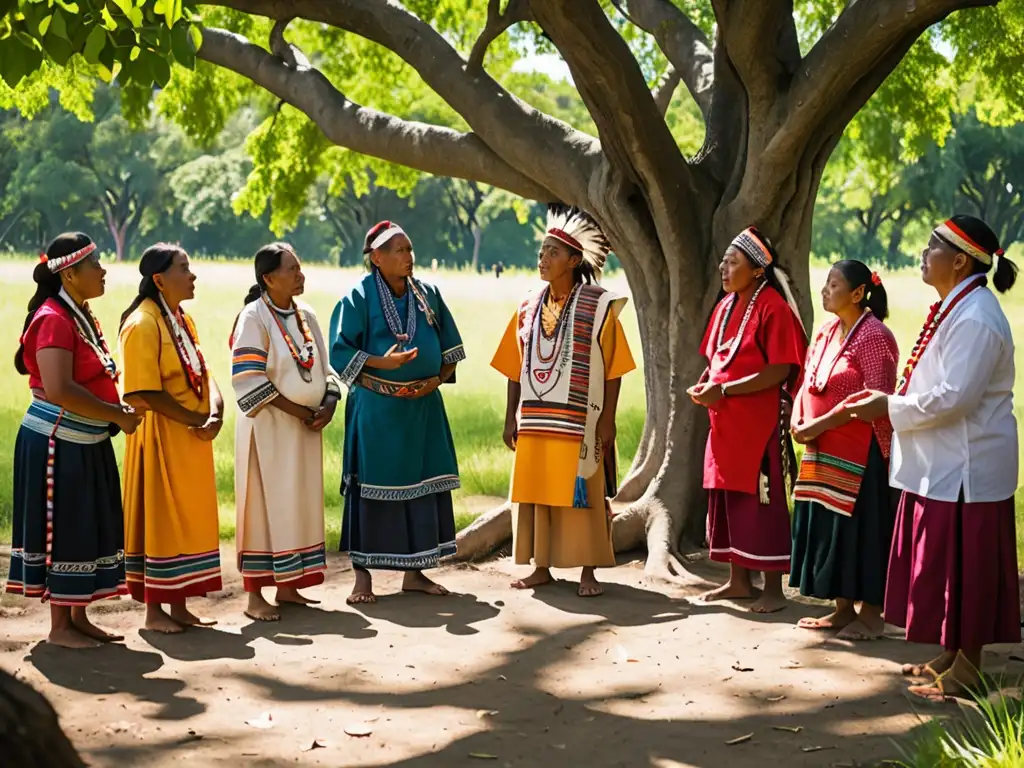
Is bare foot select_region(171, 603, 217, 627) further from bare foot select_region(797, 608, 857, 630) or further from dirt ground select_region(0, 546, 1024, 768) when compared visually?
bare foot select_region(797, 608, 857, 630)

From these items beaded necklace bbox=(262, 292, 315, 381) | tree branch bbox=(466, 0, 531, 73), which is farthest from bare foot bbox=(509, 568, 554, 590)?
tree branch bbox=(466, 0, 531, 73)

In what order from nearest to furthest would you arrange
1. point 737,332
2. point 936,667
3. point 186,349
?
point 936,667
point 186,349
point 737,332

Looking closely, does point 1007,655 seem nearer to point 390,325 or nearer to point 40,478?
point 390,325

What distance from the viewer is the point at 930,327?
18.4 feet

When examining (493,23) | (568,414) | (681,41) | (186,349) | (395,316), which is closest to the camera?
(186,349)

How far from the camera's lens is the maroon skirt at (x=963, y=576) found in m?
5.41

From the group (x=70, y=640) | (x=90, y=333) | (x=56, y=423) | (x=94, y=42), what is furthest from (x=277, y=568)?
(x=94, y=42)

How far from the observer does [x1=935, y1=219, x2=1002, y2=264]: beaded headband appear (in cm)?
547

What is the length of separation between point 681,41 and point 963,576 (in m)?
6.44

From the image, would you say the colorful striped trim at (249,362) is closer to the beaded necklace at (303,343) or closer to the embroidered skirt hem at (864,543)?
the beaded necklace at (303,343)

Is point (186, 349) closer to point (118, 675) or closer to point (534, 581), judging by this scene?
point (118, 675)

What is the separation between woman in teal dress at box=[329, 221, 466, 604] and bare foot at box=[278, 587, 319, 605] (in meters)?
0.25

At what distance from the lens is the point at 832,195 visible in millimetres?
55656

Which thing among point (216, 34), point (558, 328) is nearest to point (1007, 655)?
point (558, 328)
